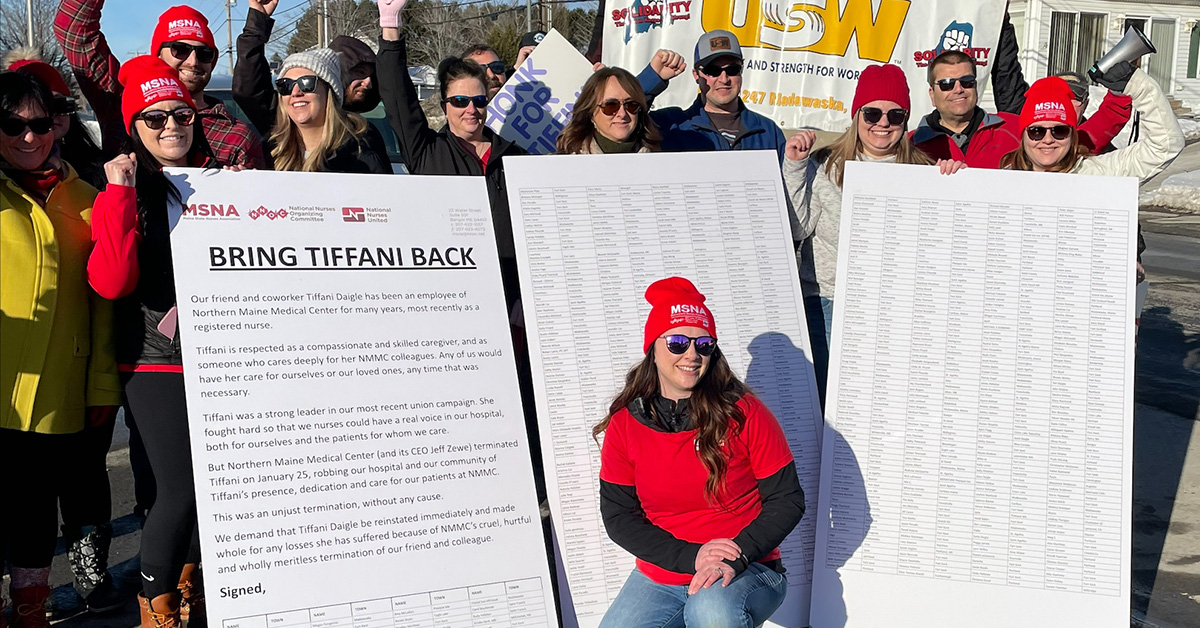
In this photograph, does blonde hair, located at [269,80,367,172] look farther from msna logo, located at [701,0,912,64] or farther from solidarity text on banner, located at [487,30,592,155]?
msna logo, located at [701,0,912,64]

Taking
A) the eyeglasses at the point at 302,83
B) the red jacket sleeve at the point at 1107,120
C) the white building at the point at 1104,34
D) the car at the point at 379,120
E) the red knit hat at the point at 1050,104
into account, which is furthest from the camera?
the white building at the point at 1104,34

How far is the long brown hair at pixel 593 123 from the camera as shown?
13.7ft

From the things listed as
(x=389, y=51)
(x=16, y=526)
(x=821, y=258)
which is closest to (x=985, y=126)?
(x=821, y=258)

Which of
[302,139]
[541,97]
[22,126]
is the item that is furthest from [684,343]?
[541,97]

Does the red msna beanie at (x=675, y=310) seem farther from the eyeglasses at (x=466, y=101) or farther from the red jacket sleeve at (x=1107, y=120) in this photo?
the red jacket sleeve at (x=1107, y=120)

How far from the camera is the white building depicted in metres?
25.9

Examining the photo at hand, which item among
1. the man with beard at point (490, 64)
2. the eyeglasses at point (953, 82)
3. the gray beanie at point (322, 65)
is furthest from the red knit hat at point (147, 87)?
the eyeglasses at point (953, 82)

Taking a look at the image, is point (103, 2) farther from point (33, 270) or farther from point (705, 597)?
point (705, 597)

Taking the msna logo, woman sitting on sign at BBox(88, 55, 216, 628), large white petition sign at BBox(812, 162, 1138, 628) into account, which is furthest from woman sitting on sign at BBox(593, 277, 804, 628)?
the msna logo

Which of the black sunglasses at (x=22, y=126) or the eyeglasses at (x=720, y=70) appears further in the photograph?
the eyeglasses at (x=720, y=70)

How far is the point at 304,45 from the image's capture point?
47.4m

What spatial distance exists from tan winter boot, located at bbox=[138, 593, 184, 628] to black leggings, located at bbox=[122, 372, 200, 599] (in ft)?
0.08

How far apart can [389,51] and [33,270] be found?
1581 mm

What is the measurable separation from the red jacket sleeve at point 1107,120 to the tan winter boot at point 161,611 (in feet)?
13.5
